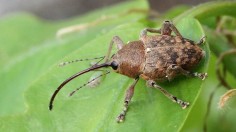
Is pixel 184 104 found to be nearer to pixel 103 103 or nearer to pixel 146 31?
pixel 103 103

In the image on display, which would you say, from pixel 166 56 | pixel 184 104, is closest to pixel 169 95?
pixel 184 104

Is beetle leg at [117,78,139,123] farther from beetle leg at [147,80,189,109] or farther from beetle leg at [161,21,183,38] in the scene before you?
beetle leg at [161,21,183,38]

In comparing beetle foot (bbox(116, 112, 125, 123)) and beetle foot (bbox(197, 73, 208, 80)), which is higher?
beetle foot (bbox(197, 73, 208, 80))

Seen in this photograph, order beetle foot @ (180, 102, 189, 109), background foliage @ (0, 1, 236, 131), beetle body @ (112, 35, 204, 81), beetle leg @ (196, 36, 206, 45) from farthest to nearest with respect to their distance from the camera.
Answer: beetle body @ (112, 35, 204, 81), beetle leg @ (196, 36, 206, 45), background foliage @ (0, 1, 236, 131), beetle foot @ (180, 102, 189, 109)

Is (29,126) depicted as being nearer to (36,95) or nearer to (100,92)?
(36,95)

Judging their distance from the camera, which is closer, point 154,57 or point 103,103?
point 103,103

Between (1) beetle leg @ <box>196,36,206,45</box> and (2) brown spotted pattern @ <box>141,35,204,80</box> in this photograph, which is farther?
(2) brown spotted pattern @ <box>141,35,204,80</box>

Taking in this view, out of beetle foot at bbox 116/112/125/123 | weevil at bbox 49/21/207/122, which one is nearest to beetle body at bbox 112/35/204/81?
weevil at bbox 49/21/207/122
